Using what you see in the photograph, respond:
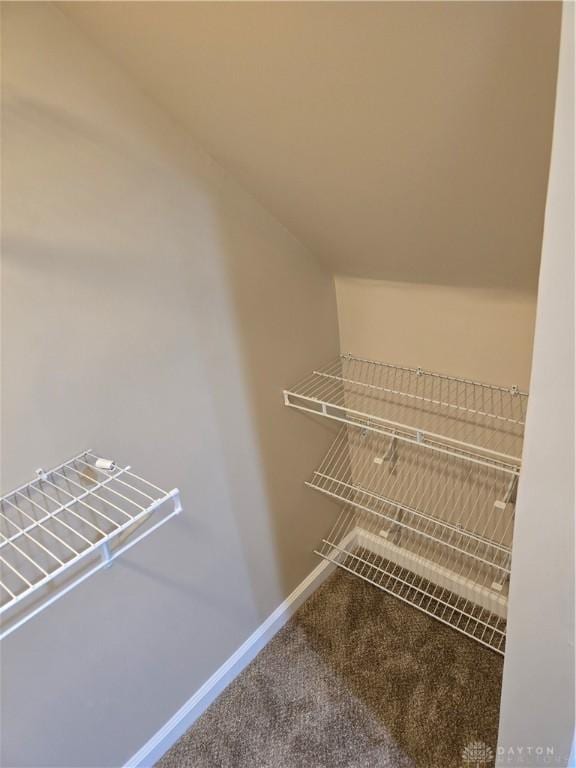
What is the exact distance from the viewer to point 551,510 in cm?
78

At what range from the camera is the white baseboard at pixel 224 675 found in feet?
4.98

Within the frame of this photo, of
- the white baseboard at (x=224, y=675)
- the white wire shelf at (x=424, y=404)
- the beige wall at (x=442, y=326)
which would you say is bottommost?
the white baseboard at (x=224, y=675)

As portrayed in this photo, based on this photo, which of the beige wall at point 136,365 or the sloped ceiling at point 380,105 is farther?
the beige wall at point 136,365

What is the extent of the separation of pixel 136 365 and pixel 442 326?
90 cm

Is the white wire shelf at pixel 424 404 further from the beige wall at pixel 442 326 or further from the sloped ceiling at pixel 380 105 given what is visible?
the sloped ceiling at pixel 380 105

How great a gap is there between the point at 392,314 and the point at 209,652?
50.2 inches

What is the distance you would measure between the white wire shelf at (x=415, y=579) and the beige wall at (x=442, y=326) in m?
0.80

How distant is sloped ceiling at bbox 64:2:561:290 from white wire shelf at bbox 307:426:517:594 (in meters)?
0.69

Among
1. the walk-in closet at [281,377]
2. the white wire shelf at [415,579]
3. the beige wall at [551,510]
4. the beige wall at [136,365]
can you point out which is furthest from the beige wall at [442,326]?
the white wire shelf at [415,579]

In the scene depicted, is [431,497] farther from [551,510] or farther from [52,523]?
[52,523]

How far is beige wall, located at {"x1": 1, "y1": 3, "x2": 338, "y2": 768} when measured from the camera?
1.00m

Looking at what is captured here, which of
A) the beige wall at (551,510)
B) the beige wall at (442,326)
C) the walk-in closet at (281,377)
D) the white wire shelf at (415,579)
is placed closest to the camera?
the beige wall at (551,510)

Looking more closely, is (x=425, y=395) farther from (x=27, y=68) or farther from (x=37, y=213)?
(x=27, y=68)

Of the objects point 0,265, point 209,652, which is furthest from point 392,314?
point 209,652
